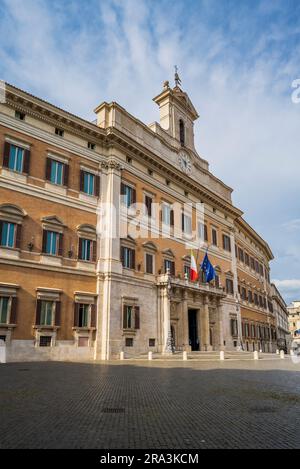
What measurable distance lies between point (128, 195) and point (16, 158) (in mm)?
9147

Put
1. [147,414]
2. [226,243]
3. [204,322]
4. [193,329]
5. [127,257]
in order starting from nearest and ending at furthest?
[147,414]
[127,257]
[204,322]
[193,329]
[226,243]

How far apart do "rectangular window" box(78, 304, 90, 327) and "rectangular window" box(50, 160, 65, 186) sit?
8.16 m

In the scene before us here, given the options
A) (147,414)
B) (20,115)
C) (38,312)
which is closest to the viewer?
(147,414)

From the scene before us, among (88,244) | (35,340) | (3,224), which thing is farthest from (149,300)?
(3,224)

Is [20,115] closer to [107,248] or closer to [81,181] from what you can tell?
[81,181]

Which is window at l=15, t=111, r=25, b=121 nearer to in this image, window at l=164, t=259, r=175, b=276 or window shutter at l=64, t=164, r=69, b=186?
window shutter at l=64, t=164, r=69, b=186

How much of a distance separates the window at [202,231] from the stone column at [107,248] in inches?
486

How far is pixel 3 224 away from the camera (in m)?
21.3

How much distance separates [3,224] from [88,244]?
609cm

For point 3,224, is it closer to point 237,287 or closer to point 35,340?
point 35,340

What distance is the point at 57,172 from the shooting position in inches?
984

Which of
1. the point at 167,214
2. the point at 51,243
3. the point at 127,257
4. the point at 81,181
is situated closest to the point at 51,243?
the point at 51,243

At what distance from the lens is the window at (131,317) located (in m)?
26.4

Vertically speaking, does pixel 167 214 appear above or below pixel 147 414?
above
